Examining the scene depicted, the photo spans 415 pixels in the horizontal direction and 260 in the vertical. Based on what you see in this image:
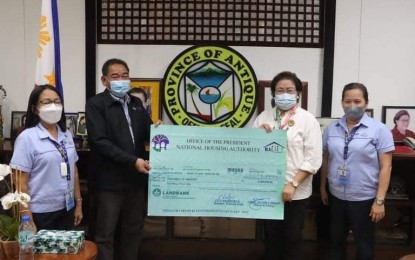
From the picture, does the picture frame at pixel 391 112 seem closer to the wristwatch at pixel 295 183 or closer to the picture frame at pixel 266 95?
the picture frame at pixel 266 95

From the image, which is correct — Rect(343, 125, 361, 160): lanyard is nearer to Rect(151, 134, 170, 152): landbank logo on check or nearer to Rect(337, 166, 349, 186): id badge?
Rect(337, 166, 349, 186): id badge

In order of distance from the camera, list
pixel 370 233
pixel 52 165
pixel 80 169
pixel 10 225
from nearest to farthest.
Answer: pixel 10 225, pixel 52 165, pixel 370 233, pixel 80 169

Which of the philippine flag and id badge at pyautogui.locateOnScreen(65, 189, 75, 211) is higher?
the philippine flag

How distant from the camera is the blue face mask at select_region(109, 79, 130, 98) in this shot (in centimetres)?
239

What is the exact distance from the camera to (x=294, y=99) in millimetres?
2436

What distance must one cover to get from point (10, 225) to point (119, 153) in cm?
68

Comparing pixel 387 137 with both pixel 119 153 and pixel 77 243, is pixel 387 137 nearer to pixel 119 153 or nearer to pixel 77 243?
pixel 119 153

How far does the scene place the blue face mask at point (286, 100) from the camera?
7.93 ft

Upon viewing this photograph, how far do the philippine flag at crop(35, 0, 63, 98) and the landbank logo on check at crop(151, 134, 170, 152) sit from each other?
780mm

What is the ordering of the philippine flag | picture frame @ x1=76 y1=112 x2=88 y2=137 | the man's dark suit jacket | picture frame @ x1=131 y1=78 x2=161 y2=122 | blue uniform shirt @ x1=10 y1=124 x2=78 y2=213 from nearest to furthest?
blue uniform shirt @ x1=10 y1=124 x2=78 y2=213 < the man's dark suit jacket < the philippine flag < picture frame @ x1=76 y1=112 x2=88 y2=137 < picture frame @ x1=131 y1=78 x2=161 y2=122

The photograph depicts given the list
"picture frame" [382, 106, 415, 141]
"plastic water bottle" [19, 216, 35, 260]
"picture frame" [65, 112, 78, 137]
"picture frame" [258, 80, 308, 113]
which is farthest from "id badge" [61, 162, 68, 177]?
"picture frame" [382, 106, 415, 141]

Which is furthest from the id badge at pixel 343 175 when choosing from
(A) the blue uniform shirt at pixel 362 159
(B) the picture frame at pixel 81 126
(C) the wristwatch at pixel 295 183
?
(B) the picture frame at pixel 81 126

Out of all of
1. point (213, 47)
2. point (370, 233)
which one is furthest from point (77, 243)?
point (213, 47)

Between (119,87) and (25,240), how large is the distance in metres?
0.99
